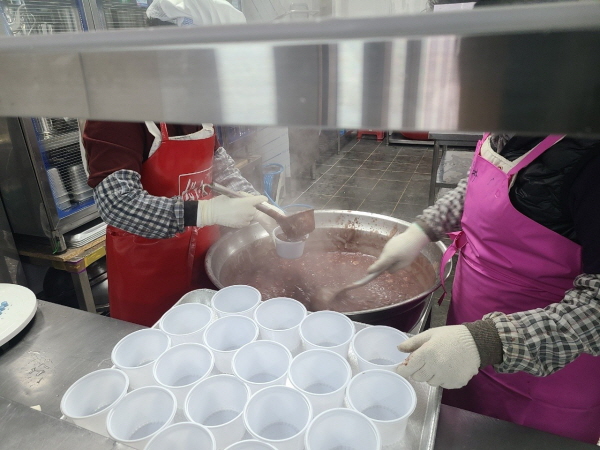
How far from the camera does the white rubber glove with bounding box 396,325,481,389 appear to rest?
101 centimetres

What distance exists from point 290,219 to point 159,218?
623 millimetres

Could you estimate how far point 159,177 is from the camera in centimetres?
183

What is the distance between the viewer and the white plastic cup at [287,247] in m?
2.01

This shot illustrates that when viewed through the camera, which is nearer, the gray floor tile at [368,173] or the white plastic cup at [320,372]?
the white plastic cup at [320,372]

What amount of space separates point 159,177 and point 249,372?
3.50 ft

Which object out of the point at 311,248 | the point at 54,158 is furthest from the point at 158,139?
the point at 54,158

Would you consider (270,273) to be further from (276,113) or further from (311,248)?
(276,113)

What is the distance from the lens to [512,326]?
1035 millimetres

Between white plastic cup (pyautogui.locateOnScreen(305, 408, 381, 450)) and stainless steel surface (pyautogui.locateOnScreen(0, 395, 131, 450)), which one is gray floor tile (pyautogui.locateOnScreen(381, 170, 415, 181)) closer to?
white plastic cup (pyautogui.locateOnScreen(305, 408, 381, 450))

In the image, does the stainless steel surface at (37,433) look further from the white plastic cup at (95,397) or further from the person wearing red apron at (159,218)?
the person wearing red apron at (159,218)

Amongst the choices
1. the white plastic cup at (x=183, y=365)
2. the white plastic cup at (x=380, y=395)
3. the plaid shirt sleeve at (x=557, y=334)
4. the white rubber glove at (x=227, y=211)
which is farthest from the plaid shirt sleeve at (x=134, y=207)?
the plaid shirt sleeve at (x=557, y=334)

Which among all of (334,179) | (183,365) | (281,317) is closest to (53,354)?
(183,365)

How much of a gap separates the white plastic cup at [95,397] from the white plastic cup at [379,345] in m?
0.63

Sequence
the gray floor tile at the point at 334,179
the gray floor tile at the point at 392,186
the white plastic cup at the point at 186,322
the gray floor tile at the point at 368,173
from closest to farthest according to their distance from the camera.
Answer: the white plastic cup at the point at 186,322
the gray floor tile at the point at 392,186
the gray floor tile at the point at 334,179
the gray floor tile at the point at 368,173
